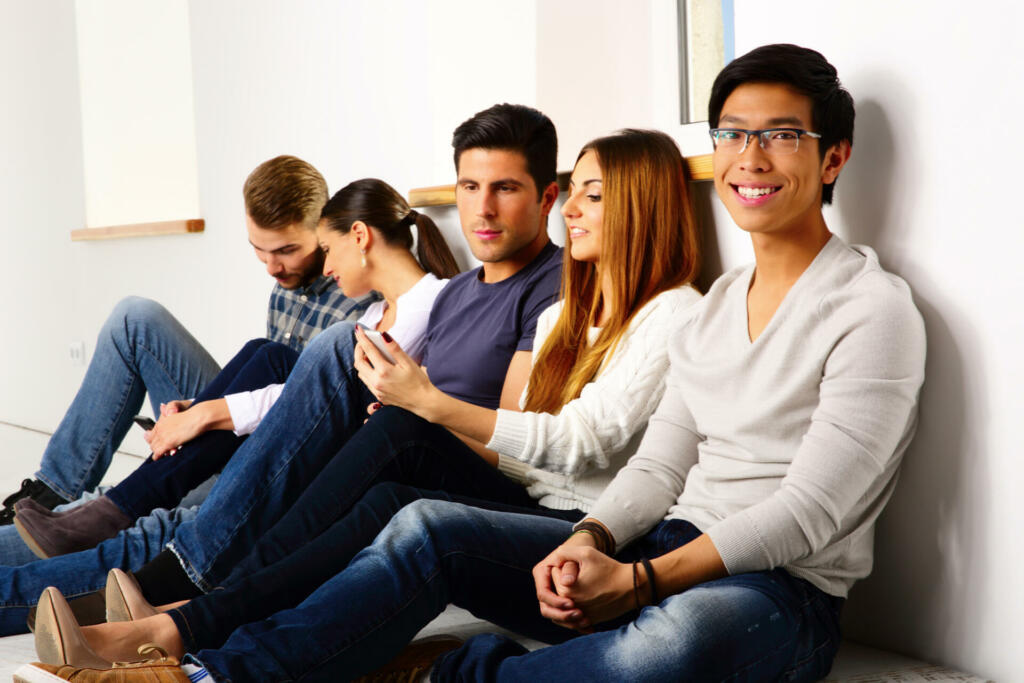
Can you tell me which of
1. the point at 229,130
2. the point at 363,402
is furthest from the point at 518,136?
the point at 229,130

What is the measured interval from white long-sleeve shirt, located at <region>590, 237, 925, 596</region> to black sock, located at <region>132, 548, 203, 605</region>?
0.77m

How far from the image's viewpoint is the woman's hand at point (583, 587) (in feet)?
4.42

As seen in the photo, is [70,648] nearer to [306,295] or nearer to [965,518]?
[965,518]

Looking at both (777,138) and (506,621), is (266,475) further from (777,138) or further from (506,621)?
(777,138)

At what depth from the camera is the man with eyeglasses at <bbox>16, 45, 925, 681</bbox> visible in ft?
4.25

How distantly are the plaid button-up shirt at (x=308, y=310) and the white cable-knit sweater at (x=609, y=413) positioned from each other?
102 cm

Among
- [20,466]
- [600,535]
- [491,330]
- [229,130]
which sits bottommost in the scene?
[20,466]

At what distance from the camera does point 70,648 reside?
57.8 inches

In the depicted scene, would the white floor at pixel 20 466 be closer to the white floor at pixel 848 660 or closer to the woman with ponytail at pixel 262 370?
the white floor at pixel 848 660

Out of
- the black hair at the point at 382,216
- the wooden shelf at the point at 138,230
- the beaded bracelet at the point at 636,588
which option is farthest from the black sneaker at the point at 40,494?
the beaded bracelet at the point at 636,588

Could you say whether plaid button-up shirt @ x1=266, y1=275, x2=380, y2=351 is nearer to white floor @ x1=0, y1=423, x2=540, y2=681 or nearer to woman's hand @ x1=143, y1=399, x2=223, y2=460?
woman's hand @ x1=143, y1=399, x2=223, y2=460

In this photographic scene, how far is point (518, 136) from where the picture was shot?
2242 millimetres

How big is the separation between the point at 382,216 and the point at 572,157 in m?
0.51

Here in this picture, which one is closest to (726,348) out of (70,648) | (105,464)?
(70,648)
